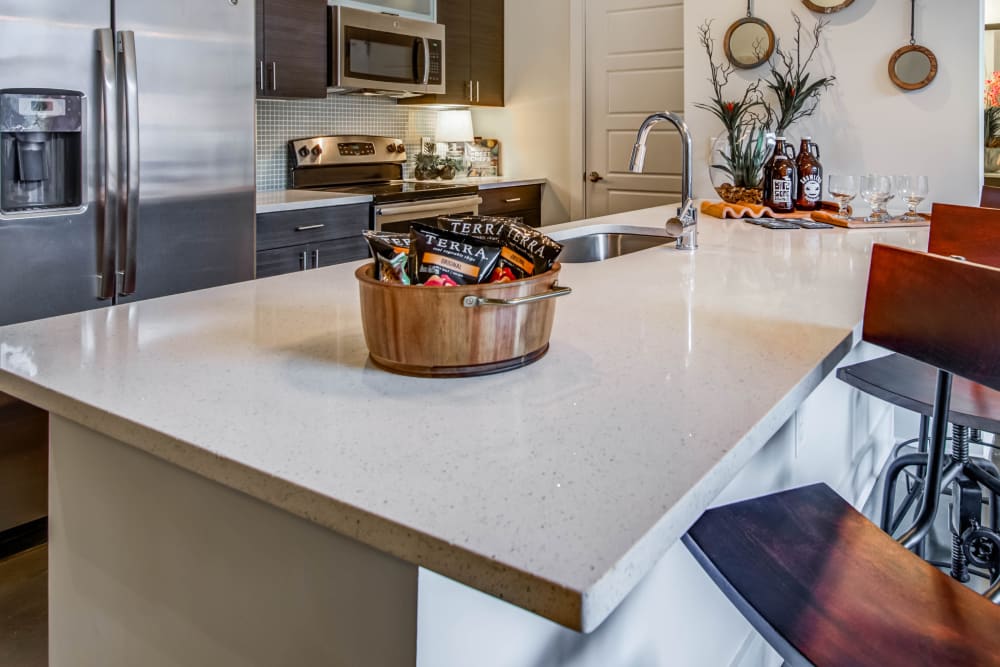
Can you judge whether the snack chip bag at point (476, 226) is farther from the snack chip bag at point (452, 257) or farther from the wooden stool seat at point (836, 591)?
the wooden stool seat at point (836, 591)

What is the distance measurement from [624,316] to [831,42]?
8.71 ft

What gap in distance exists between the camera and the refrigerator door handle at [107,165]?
7.68 ft

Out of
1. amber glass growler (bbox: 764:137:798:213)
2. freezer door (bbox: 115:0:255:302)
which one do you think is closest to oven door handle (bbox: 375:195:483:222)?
freezer door (bbox: 115:0:255:302)

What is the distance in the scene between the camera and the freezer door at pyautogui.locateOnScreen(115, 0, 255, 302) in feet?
8.11

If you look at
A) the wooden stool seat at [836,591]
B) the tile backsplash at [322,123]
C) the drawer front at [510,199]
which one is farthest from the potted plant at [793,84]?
the wooden stool seat at [836,591]

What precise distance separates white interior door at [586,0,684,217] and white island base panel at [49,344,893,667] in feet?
12.2

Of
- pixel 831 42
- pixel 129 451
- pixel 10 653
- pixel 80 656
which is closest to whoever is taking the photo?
pixel 129 451

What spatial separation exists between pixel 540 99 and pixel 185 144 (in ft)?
9.66

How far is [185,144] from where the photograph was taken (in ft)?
8.70

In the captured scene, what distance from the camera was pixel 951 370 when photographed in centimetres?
103

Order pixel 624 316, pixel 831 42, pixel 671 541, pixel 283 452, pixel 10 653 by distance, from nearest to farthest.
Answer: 1. pixel 671 541
2. pixel 283 452
3. pixel 624 316
4. pixel 10 653
5. pixel 831 42

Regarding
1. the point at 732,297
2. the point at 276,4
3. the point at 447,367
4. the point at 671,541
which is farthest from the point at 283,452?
the point at 276,4

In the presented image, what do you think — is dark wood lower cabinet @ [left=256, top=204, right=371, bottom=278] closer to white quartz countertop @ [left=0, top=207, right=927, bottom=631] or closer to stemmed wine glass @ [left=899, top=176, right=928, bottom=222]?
white quartz countertop @ [left=0, top=207, right=927, bottom=631]

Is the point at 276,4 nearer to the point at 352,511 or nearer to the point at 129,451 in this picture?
the point at 129,451
